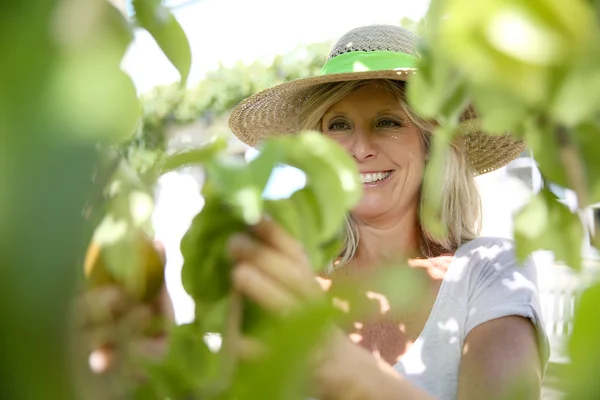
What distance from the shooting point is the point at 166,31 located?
365mm

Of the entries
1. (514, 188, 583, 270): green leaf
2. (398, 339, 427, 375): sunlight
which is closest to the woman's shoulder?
(398, 339, 427, 375): sunlight

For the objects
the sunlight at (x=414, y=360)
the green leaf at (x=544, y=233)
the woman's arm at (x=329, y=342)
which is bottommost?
the sunlight at (x=414, y=360)

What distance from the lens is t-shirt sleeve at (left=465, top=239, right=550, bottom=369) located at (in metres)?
1.63

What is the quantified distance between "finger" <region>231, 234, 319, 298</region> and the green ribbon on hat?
5.08 ft

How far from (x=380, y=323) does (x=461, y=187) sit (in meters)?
0.67

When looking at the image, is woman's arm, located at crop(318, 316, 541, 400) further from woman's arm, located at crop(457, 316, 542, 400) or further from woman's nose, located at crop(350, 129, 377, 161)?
woman's nose, located at crop(350, 129, 377, 161)

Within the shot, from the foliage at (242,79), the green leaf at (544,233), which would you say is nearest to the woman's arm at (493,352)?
the green leaf at (544,233)

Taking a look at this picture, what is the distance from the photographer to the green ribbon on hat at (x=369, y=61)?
6.29ft

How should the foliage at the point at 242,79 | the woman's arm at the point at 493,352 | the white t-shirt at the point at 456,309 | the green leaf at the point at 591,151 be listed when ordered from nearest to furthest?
1. the green leaf at the point at 591,151
2. the woman's arm at the point at 493,352
3. the white t-shirt at the point at 456,309
4. the foliage at the point at 242,79

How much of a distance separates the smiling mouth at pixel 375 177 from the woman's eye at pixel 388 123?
0.16 metres

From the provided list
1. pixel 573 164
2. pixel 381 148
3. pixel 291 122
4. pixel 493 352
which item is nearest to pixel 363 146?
pixel 381 148

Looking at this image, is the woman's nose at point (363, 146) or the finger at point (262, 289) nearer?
the finger at point (262, 289)

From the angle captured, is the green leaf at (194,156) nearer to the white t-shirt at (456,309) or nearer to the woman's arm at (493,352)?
the woman's arm at (493,352)

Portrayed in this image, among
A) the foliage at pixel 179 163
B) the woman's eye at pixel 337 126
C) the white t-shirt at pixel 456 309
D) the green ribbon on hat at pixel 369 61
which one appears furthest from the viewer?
the woman's eye at pixel 337 126
